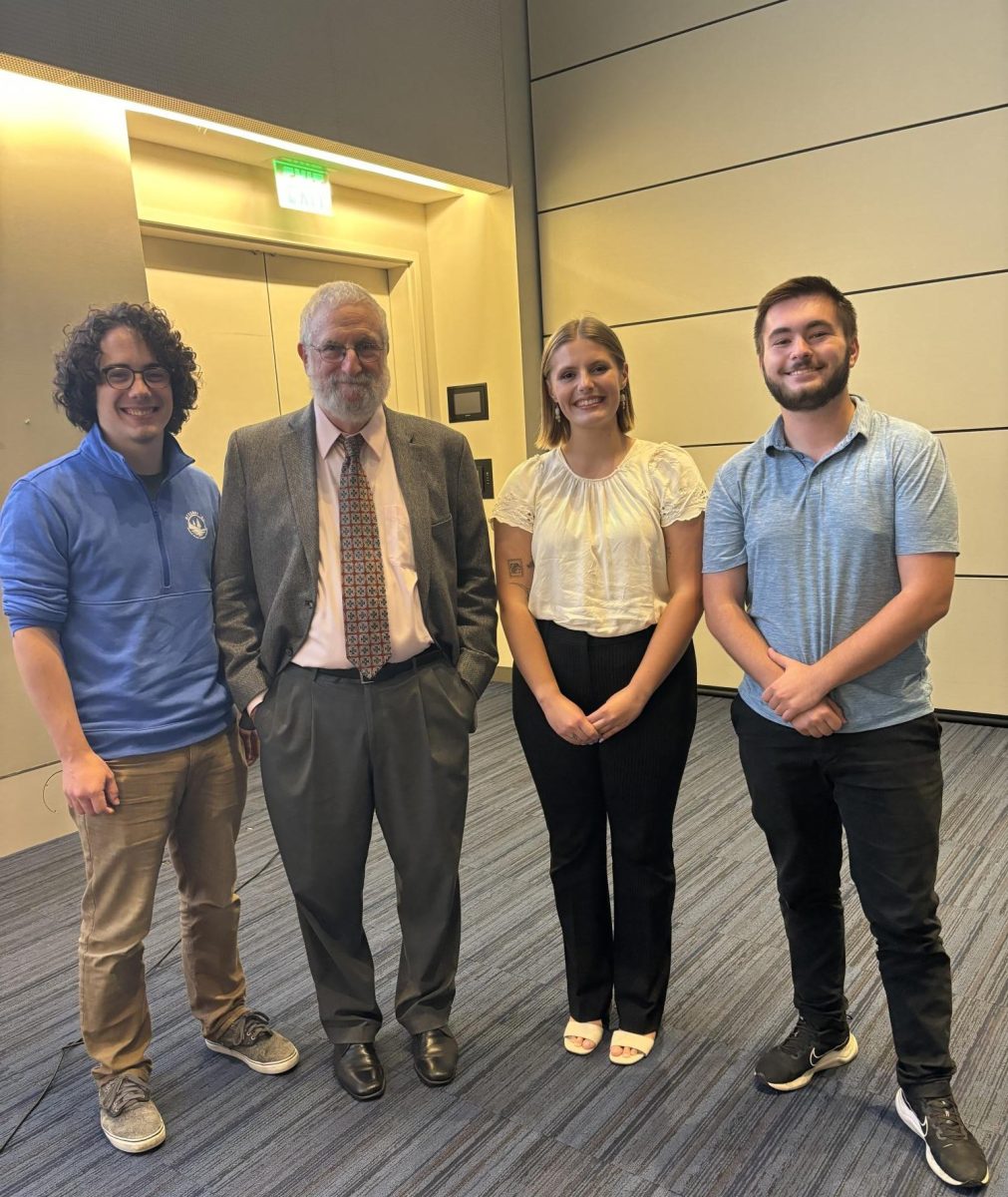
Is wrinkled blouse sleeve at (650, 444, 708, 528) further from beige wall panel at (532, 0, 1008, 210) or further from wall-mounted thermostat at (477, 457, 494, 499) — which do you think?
wall-mounted thermostat at (477, 457, 494, 499)

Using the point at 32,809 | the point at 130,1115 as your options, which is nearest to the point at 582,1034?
the point at 130,1115

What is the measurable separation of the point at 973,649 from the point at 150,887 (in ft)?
12.1

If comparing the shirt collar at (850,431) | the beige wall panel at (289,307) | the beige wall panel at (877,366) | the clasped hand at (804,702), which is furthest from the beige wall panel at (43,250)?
the clasped hand at (804,702)

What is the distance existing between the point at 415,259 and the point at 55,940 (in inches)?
157

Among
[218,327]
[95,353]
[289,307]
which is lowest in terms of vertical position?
[95,353]

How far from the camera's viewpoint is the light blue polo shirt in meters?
1.64

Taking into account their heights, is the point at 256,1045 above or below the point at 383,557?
below

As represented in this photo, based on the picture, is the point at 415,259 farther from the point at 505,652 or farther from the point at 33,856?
the point at 33,856

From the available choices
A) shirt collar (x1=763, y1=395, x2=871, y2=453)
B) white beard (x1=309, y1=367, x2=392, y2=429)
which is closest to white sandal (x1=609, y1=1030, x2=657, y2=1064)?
shirt collar (x1=763, y1=395, x2=871, y2=453)

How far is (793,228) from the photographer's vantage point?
14.6ft

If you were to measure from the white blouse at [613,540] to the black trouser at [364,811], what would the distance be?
323 mm

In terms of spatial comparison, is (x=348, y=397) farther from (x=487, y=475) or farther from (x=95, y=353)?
(x=487, y=475)

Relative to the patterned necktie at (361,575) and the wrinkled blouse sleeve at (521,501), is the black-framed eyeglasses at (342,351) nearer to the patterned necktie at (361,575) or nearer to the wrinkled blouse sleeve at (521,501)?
the patterned necktie at (361,575)

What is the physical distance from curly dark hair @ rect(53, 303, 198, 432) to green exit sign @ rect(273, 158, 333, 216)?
279 cm
